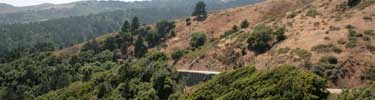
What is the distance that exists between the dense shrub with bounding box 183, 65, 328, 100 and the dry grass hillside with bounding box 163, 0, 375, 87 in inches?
401

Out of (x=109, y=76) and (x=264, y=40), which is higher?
(x=264, y=40)

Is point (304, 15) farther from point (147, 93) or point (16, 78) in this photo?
point (16, 78)

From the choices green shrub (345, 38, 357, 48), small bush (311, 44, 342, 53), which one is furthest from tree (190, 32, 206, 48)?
green shrub (345, 38, 357, 48)

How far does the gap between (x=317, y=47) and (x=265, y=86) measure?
22.7 meters

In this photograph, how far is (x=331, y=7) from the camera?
11038 cm

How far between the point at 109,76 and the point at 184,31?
49121 millimetres

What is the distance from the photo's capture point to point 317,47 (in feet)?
278

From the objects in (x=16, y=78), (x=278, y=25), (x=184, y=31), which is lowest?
(x=16, y=78)

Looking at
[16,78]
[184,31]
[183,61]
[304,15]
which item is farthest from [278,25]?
[16,78]

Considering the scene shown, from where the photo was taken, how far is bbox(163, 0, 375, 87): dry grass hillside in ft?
253

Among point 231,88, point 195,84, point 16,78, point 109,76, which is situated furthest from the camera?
point 16,78

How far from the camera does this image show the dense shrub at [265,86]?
60.2 m

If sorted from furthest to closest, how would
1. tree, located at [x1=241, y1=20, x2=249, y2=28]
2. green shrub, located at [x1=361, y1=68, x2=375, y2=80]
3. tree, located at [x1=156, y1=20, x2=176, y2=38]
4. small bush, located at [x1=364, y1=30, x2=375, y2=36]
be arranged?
tree, located at [x1=156, y1=20, x2=176, y2=38], tree, located at [x1=241, y1=20, x2=249, y2=28], small bush, located at [x1=364, y1=30, x2=375, y2=36], green shrub, located at [x1=361, y1=68, x2=375, y2=80]

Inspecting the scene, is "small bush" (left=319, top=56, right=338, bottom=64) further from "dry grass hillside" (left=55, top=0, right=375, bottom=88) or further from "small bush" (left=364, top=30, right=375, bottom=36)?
"small bush" (left=364, top=30, right=375, bottom=36)
